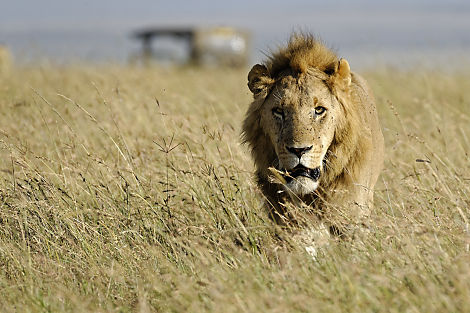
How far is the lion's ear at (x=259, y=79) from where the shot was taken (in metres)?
4.76

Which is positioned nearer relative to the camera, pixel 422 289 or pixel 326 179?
pixel 422 289

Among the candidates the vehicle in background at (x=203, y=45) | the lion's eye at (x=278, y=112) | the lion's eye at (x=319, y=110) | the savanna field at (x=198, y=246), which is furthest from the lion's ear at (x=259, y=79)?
the vehicle in background at (x=203, y=45)

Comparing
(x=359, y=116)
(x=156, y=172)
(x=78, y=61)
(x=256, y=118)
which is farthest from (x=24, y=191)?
(x=78, y=61)

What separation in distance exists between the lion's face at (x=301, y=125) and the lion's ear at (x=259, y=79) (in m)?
0.07

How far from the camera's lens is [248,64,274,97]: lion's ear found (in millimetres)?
4762

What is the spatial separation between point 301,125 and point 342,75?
1.82 feet

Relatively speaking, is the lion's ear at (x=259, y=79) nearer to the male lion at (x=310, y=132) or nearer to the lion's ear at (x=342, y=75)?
the male lion at (x=310, y=132)

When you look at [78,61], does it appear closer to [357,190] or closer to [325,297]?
[357,190]

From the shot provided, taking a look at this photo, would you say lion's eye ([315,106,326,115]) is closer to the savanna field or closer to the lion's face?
the lion's face

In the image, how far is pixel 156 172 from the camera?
5.66 meters

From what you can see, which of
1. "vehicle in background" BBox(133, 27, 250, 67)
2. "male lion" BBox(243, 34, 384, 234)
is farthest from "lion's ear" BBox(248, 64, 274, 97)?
"vehicle in background" BBox(133, 27, 250, 67)

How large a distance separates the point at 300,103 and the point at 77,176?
2.02 m

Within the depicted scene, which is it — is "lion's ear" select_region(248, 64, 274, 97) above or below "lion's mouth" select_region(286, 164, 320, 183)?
above

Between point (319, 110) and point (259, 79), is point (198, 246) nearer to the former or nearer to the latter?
point (319, 110)
